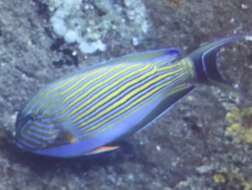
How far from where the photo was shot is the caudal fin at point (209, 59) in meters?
2.25

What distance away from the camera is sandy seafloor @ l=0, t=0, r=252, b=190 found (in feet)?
9.86

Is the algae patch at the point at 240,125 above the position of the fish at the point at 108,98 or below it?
below

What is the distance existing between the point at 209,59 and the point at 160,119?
108cm

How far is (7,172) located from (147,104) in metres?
1.14

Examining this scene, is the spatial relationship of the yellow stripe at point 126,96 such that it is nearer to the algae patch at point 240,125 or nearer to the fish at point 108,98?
the fish at point 108,98

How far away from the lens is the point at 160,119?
3.24 metres

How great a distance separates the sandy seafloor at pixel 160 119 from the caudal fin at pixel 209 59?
1.00m

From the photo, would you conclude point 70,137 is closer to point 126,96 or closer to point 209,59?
point 126,96

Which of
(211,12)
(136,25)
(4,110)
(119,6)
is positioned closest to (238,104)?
(211,12)

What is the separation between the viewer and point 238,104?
3.29 meters

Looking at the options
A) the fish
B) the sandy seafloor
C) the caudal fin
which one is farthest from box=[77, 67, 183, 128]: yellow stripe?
the sandy seafloor

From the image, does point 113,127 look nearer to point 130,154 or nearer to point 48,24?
point 130,154

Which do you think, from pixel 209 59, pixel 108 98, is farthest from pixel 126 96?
pixel 209 59

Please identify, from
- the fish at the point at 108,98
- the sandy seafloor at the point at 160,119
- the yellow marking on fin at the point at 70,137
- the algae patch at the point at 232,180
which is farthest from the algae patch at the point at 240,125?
the yellow marking on fin at the point at 70,137
